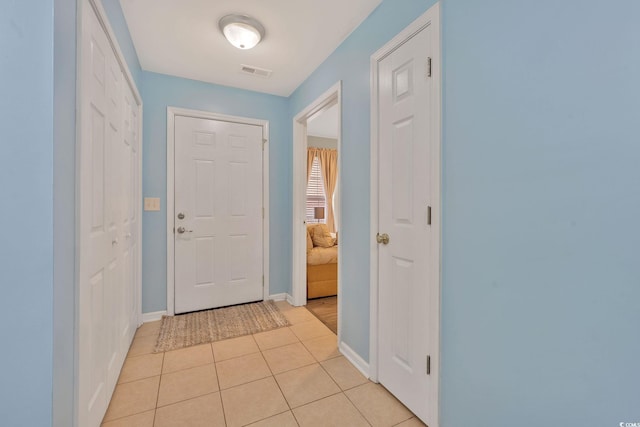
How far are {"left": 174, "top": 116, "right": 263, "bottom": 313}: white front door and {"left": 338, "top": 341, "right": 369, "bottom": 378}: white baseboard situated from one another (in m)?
1.41

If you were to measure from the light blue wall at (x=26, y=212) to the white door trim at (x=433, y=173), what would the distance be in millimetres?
1569

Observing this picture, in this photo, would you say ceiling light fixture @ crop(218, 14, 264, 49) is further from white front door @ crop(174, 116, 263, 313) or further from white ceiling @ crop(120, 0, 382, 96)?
white front door @ crop(174, 116, 263, 313)

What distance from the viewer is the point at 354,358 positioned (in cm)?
203

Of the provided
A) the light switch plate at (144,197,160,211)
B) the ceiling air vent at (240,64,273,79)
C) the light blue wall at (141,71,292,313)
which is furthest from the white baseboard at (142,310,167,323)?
the ceiling air vent at (240,64,273,79)

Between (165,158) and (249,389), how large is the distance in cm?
231

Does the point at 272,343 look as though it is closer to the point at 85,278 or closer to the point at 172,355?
the point at 172,355

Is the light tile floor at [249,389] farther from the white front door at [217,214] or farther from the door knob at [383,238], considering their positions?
the door knob at [383,238]

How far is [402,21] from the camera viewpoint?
1593 millimetres

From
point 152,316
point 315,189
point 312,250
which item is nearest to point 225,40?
point 312,250

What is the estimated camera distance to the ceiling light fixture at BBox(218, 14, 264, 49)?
195 centimetres

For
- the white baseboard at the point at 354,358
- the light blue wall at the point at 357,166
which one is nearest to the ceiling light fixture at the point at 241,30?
the light blue wall at the point at 357,166

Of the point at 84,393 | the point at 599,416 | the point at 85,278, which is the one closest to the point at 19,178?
the point at 85,278

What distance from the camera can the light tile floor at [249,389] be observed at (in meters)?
1.50

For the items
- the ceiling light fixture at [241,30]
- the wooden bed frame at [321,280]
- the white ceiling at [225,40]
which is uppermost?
the white ceiling at [225,40]
